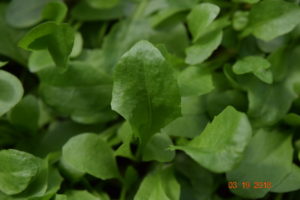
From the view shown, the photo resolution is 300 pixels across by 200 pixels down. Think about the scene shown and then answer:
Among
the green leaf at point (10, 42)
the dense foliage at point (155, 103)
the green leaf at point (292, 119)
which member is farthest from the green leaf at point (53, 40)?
the green leaf at point (292, 119)

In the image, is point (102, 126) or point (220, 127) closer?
point (220, 127)

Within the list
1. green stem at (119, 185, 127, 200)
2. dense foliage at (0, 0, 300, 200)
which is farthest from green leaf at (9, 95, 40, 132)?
green stem at (119, 185, 127, 200)

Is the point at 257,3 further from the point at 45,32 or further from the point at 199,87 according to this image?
the point at 45,32

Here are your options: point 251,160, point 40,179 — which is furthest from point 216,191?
point 40,179

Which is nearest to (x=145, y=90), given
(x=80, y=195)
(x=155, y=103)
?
(x=155, y=103)

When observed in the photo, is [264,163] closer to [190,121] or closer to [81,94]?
[190,121]

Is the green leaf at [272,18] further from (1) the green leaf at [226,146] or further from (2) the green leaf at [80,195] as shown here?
(2) the green leaf at [80,195]
